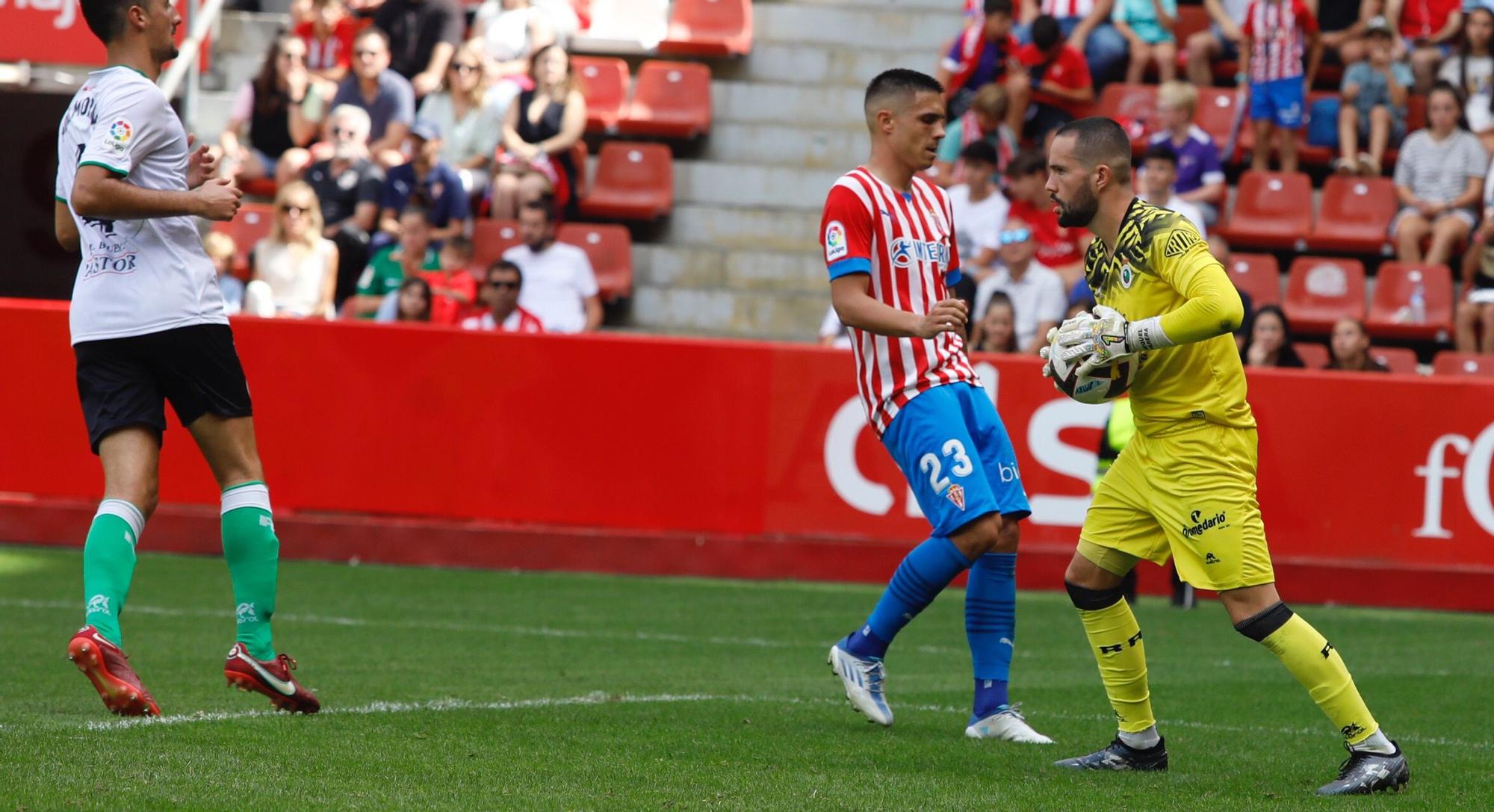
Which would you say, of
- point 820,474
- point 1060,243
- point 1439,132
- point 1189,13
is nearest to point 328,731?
point 820,474

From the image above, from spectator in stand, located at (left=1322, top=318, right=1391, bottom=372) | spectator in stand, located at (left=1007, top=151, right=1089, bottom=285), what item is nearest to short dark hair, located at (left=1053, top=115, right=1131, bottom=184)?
spectator in stand, located at (left=1322, top=318, right=1391, bottom=372)

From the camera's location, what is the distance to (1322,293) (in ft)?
50.7

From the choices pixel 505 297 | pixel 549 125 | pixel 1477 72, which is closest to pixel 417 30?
pixel 549 125

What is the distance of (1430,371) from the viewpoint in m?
14.3

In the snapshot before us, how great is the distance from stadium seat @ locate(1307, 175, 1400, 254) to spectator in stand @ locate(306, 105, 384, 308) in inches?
313

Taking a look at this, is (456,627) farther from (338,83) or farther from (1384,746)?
(338,83)

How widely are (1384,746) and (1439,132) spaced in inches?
434

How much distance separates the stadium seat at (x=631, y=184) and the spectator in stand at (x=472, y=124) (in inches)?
37.7

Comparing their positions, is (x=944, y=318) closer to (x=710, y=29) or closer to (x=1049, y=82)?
(x=1049, y=82)

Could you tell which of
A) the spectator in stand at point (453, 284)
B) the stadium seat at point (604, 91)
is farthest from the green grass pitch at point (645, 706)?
the stadium seat at point (604, 91)

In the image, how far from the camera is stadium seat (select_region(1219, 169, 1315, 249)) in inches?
629

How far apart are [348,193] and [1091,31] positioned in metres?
6.68

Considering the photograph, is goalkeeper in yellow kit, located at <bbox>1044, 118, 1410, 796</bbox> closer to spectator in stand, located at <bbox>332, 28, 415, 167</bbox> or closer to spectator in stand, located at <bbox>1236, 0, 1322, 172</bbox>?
spectator in stand, located at <bbox>1236, 0, 1322, 172</bbox>

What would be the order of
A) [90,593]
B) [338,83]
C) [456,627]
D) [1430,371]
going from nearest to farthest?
[90,593] → [456,627] → [1430,371] → [338,83]
